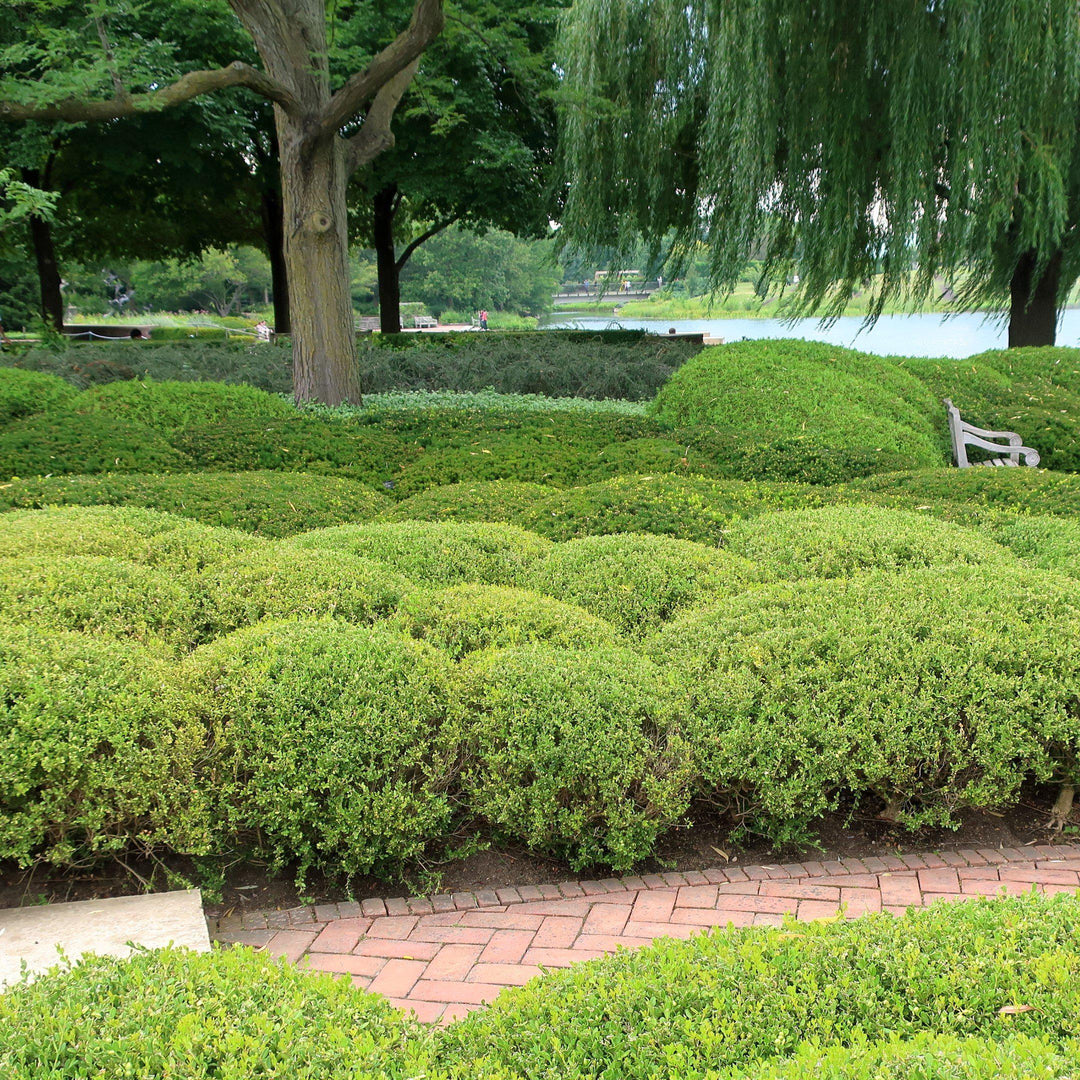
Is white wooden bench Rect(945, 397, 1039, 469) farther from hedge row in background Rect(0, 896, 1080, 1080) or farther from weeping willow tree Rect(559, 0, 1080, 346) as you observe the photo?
hedge row in background Rect(0, 896, 1080, 1080)

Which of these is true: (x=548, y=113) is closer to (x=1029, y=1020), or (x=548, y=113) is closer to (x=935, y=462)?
(x=935, y=462)

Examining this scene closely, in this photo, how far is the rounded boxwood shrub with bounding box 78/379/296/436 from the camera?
8.96 metres

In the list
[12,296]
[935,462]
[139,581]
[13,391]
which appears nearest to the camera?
[139,581]

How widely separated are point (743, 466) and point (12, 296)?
1464 inches

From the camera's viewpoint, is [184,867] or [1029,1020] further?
[184,867]

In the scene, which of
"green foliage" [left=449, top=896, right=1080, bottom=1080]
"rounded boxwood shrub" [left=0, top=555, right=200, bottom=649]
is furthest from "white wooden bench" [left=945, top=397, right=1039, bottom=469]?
"green foliage" [left=449, top=896, right=1080, bottom=1080]

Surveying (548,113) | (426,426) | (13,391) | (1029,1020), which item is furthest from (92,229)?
(1029,1020)

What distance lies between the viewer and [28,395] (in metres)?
9.25

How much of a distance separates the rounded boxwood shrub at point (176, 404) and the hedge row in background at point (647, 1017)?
7.44 meters

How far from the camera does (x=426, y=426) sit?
9.27m

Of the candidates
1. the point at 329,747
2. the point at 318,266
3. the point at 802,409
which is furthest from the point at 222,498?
the point at 318,266

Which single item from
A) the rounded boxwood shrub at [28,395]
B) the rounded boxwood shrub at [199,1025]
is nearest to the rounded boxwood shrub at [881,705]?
the rounded boxwood shrub at [199,1025]

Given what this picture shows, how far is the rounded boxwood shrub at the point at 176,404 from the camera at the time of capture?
8.96 metres

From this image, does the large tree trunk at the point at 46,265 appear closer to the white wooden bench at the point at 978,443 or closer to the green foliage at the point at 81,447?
the green foliage at the point at 81,447
